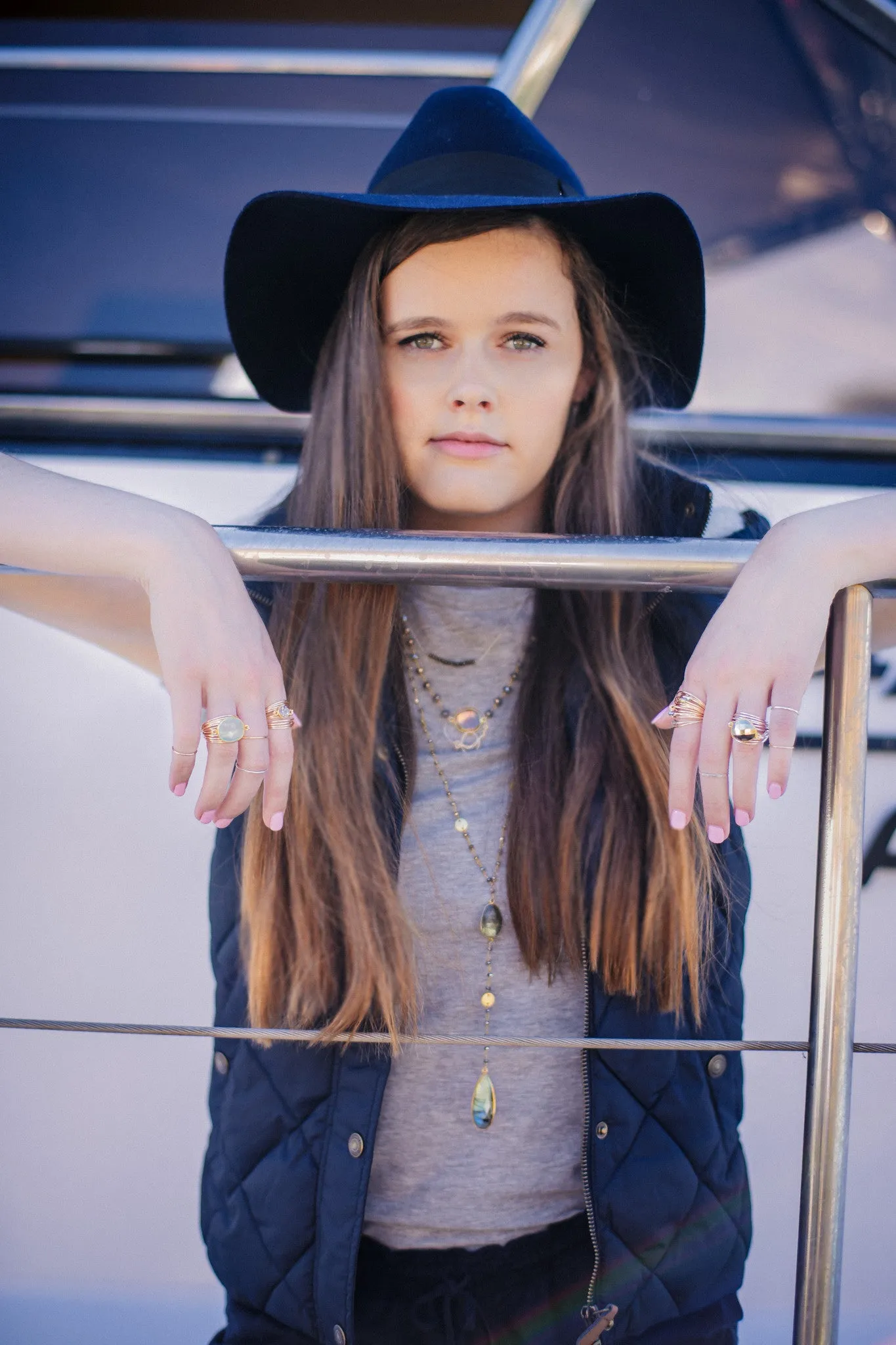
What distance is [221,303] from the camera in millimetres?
1858

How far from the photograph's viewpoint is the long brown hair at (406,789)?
1105mm

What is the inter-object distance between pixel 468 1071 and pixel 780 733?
0.55 m

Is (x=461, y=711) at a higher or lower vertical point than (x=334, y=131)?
lower

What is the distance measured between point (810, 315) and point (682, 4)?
2.18 ft

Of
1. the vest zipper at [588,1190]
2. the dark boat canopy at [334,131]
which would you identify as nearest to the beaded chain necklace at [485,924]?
the vest zipper at [588,1190]

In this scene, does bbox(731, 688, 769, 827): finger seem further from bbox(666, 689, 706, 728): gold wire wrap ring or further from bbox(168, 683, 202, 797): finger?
bbox(168, 683, 202, 797): finger

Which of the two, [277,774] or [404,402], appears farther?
[404,402]

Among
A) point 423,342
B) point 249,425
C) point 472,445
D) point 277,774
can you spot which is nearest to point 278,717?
point 277,774

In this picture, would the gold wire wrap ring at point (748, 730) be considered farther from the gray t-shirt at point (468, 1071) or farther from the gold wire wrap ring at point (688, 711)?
the gray t-shirt at point (468, 1071)

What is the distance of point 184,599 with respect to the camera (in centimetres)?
85

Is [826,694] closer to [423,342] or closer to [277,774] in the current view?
[277,774]

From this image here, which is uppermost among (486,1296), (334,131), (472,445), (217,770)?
(334,131)

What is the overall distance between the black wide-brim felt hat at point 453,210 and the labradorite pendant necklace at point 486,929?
0.58 m

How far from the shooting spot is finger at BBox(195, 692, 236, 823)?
32.4 inches
